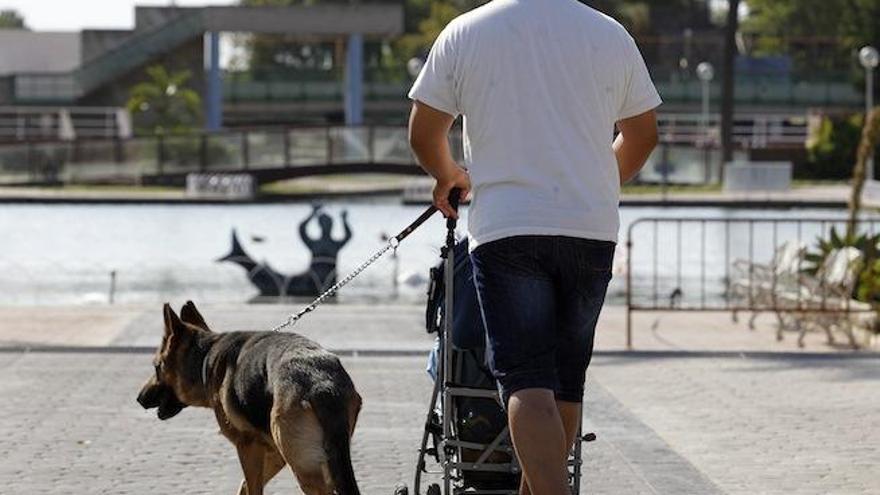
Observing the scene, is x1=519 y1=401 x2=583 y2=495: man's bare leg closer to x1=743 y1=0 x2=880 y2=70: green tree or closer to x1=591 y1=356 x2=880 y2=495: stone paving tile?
x1=591 y1=356 x2=880 y2=495: stone paving tile

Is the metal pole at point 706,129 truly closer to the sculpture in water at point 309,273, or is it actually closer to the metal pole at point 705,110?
the metal pole at point 705,110

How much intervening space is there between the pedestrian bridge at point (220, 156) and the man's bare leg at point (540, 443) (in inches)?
1956

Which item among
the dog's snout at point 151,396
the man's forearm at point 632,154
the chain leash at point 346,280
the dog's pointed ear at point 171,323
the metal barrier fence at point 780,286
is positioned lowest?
the metal barrier fence at point 780,286

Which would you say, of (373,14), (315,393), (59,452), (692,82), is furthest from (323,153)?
(315,393)

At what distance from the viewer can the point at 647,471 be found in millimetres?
10602

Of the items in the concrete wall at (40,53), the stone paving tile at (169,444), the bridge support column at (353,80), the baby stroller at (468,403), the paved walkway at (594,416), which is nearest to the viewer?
the baby stroller at (468,403)

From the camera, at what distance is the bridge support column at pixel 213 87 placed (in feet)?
243

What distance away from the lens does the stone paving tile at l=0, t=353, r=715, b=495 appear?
10.2 metres

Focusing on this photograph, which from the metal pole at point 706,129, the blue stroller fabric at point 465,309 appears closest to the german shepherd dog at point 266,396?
the blue stroller fabric at point 465,309

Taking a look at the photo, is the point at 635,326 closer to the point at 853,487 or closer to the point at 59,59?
the point at 853,487

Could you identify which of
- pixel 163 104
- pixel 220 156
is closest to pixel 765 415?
pixel 220 156

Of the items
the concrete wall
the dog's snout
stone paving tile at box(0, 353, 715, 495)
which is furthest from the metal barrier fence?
the concrete wall

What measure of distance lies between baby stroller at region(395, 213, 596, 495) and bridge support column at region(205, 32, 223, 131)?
6681 centimetres

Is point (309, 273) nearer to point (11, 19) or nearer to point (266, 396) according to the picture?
point (266, 396)
